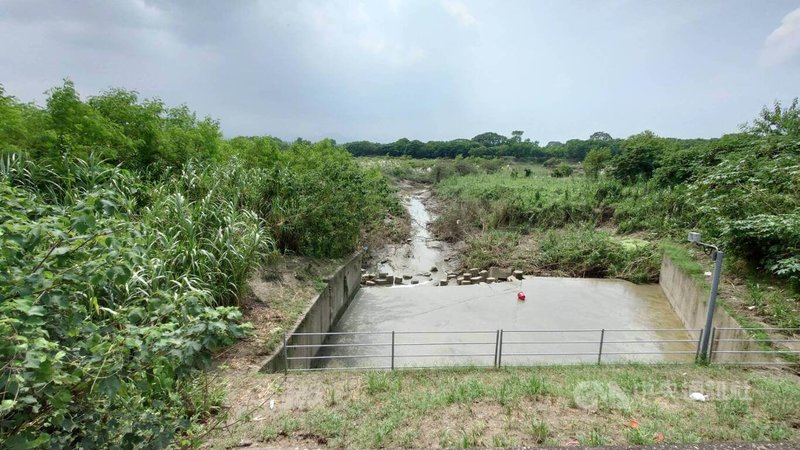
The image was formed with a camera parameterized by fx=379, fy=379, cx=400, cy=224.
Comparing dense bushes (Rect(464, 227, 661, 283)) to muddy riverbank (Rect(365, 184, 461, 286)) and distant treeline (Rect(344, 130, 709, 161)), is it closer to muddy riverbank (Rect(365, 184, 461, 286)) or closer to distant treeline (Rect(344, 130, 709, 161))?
muddy riverbank (Rect(365, 184, 461, 286))

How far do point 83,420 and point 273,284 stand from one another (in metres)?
5.66

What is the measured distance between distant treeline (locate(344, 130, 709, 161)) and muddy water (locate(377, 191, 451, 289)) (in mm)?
46050

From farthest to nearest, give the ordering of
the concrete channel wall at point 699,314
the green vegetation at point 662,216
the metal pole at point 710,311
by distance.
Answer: the green vegetation at point 662,216 → the concrete channel wall at point 699,314 → the metal pole at point 710,311

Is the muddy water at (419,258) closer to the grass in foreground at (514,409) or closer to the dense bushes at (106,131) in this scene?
the dense bushes at (106,131)

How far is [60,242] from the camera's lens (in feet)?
7.44

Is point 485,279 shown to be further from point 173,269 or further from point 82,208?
point 82,208

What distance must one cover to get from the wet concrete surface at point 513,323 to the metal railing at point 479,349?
0.02 metres

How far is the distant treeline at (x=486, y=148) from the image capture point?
68.4 metres

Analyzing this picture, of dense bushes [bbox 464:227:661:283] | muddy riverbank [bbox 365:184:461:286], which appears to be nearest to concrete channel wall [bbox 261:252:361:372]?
muddy riverbank [bbox 365:184:461:286]

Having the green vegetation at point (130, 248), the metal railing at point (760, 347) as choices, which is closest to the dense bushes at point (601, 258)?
the metal railing at point (760, 347)

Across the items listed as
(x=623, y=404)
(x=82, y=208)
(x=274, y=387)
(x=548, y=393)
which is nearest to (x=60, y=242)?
(x=82, y=208)

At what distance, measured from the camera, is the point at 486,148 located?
238 ft

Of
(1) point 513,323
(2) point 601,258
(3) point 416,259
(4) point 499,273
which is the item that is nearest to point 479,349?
(1) point 513,323

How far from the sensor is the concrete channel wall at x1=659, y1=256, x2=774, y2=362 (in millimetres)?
6379
